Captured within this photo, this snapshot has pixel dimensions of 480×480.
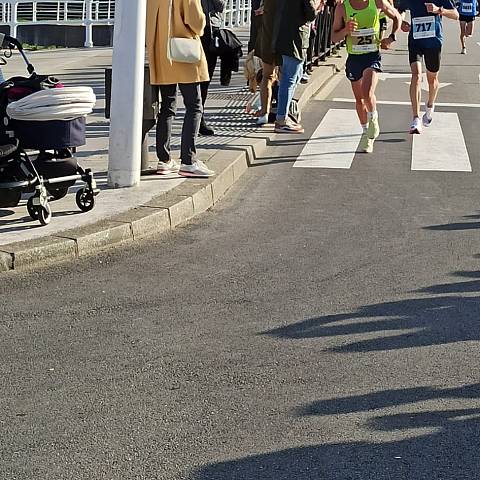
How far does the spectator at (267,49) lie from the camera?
1183 cm

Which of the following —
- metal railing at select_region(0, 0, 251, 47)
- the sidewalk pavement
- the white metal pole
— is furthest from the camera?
metal railing at select_region(0, 0, 251, 47)

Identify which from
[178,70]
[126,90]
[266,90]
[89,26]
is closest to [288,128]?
[266,90]

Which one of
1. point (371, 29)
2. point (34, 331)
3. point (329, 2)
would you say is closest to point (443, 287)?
point (34, 331)

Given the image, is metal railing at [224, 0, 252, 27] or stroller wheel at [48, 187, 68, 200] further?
metal railing at [224, 0, 252, 27]

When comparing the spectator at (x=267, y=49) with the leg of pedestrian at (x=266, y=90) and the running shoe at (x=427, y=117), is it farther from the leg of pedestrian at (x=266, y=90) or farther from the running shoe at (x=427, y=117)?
the running shoe at (x=427, y=117)

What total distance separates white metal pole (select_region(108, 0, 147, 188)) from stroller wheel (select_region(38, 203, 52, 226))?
4.12 ft

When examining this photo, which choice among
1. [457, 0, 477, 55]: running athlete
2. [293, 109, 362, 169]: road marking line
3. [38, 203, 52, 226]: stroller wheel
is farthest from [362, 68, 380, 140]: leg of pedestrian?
[457, 0, 477, 55]: running athlete

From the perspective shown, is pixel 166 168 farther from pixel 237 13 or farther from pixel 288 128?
pixel 237 13

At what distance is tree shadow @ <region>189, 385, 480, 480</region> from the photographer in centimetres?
416

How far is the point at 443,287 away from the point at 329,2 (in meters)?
11.7

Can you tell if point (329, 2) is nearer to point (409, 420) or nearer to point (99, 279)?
point (99, 279)

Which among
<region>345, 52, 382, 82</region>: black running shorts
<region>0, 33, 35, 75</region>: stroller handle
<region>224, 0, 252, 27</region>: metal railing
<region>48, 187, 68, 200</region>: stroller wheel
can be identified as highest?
<region>0, 33, 35, 75</region>: stroller handle

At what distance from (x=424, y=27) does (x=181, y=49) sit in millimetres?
4073

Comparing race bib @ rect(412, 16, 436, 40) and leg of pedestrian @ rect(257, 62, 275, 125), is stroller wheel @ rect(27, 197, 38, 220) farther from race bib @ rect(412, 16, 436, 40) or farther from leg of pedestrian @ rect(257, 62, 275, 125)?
race bib @ rect(412, 16, 436, 40)
